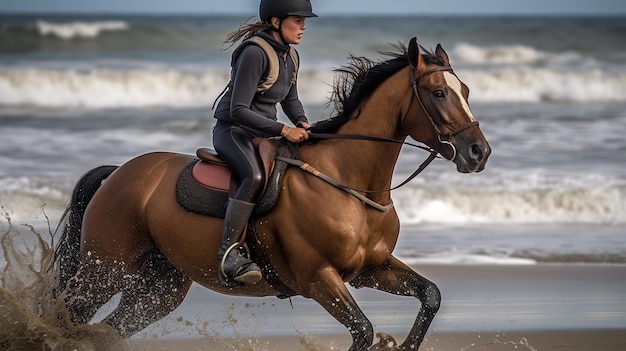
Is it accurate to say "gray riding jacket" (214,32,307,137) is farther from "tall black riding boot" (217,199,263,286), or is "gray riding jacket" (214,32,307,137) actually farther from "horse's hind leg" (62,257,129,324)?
"horse's hind leg" (62,257,129,324)

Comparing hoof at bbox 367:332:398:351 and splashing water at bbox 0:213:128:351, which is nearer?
hoof at bbox 367:332:398:351

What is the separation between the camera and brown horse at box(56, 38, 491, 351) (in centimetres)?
469

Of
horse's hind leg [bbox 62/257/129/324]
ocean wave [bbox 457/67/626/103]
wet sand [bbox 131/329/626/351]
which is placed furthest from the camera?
ocean wave [bbox 457/67/626/103]

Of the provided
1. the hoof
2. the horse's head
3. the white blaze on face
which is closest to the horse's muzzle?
the horse's head

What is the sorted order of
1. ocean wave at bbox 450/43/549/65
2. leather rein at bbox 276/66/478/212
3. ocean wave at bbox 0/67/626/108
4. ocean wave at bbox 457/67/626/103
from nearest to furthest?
1. leather rein at bbox 276/66/478/212
2. ocean wave at bbox 0/67/626/108
3. ocean wave at bbox 457/67/626/103
4. ocean wave at bbox 450/43/549/65

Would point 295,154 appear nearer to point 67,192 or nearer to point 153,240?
point 153,240

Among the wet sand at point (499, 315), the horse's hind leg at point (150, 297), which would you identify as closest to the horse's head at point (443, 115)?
the wet sand at point (499, 315)

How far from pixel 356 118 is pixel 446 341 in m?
1.81

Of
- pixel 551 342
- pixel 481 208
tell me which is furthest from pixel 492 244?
pixel 551 342

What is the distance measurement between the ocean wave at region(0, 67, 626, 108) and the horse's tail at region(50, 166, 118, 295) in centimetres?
1608

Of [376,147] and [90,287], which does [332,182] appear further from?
[90,287]

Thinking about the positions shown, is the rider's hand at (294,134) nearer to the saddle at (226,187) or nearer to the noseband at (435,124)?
the saddle at (226,187)

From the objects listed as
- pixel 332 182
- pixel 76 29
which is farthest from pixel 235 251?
pixel 76 29

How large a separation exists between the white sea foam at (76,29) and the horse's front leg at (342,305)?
95.1 feet
